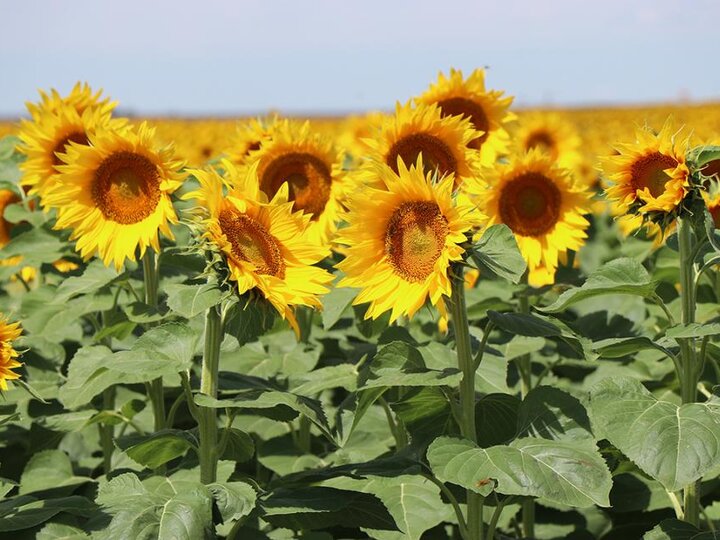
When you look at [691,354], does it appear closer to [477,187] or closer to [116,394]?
[477,187]

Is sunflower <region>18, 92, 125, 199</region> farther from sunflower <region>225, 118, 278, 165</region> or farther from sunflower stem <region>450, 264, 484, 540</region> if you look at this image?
sunflower stem <region>450, 264, 484, 540</region>

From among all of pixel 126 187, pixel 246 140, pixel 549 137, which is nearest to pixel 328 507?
pixel 126 187

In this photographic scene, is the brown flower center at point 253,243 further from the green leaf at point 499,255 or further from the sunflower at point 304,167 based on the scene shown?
the sunflower at point 304,167

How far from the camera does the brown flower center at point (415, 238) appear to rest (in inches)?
103

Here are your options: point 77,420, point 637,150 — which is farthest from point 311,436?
point 637,150

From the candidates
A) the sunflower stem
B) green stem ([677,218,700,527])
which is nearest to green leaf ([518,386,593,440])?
the sunflower stem

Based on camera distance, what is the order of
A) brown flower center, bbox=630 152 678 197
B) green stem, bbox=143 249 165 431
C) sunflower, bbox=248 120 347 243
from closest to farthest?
brown flower center, bbox=630 152 678 197 → green stem, bbox=143 249 165 431 → sunflower, bbox=248 120 347 243

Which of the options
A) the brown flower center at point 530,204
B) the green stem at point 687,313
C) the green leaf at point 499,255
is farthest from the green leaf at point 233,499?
the brown flower center at point 530,204

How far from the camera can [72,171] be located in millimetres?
3367

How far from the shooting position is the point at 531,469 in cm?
250

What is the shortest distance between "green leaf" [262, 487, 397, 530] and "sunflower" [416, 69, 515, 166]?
5.69 ft

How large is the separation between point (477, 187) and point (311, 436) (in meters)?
1.44

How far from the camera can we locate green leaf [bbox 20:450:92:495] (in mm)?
3592

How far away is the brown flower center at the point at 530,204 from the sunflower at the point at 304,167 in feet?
2.16
